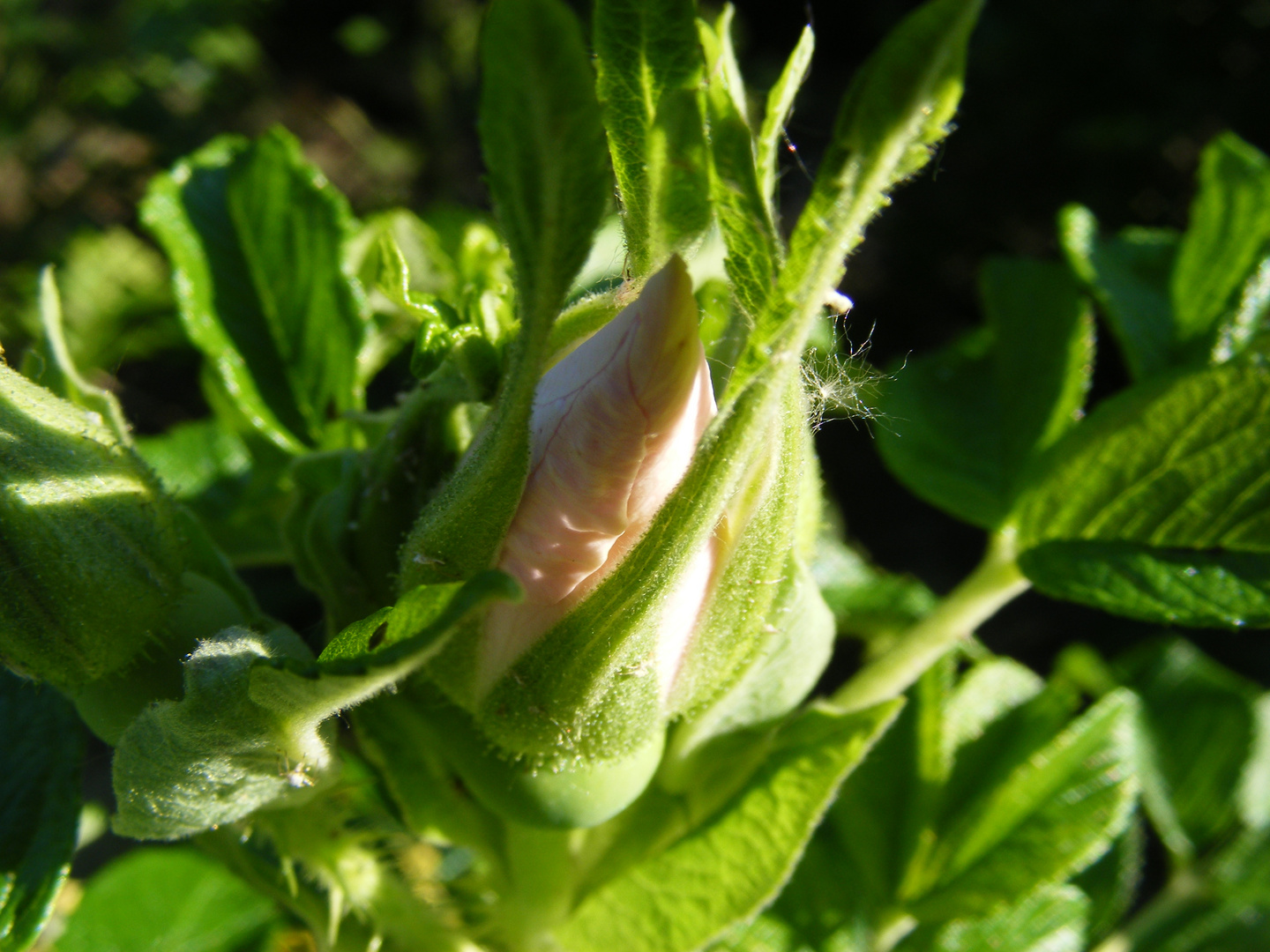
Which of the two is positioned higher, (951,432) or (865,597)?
(951,432)

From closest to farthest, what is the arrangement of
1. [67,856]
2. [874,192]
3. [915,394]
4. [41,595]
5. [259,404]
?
[874,192], [41,595], [67,856], [259,404], [915,394]

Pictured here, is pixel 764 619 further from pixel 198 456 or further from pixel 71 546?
pixel 198 456

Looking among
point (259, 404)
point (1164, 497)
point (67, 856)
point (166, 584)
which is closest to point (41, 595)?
point (166, 584)

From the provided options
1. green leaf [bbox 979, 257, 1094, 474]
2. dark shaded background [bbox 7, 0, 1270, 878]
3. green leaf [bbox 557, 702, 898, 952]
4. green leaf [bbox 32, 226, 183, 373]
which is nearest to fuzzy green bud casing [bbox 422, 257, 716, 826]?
green leaf [bbox 557, 702, 898, 952]

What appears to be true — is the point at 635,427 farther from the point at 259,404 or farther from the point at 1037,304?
the point at 1037,304

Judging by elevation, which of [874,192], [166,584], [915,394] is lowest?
[915,394]

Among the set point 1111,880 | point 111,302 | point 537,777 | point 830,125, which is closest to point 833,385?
point 537,777
